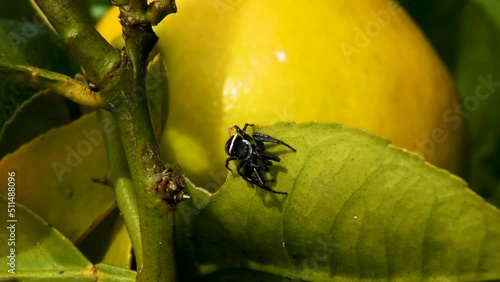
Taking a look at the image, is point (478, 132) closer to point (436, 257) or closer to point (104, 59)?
point (436, 257)

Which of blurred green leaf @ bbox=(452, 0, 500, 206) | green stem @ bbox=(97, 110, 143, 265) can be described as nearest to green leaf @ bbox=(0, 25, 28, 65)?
green stem @ bbox=(97, 110, 143, 265)

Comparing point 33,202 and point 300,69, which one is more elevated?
point 300,69

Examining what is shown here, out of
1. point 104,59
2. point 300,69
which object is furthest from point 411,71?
point 104,59

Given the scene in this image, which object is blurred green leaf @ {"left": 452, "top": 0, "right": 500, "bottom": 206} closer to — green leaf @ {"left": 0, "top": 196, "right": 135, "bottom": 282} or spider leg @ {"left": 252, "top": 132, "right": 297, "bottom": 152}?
spider leg @ {"left": 252, "top": 132, "right": 297, "bottom": 152}

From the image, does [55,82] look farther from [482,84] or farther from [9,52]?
[482,84]
